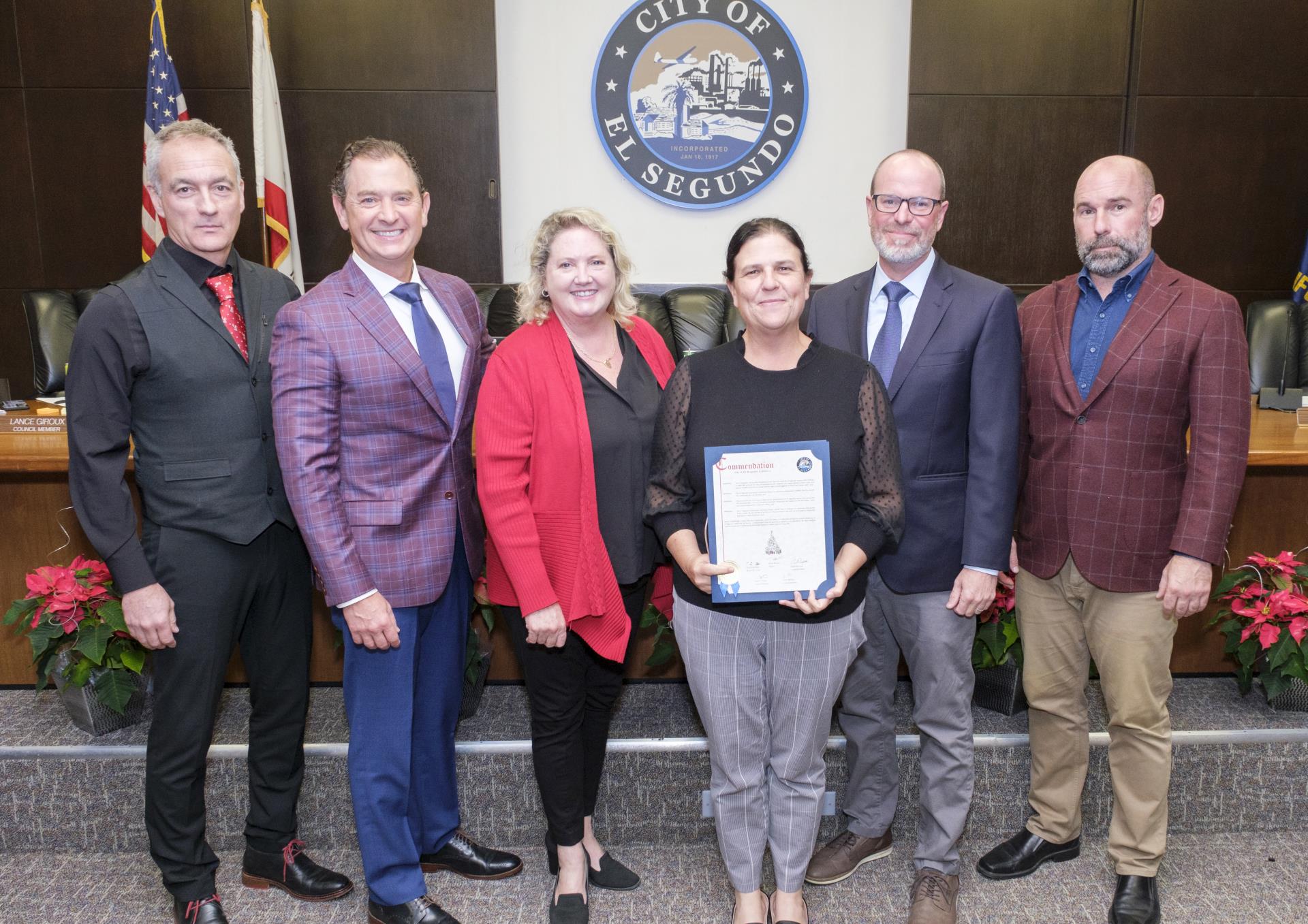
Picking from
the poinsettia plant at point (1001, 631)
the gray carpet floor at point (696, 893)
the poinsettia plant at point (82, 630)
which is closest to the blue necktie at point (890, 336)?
the poinsettia plant at point (1001, 631)

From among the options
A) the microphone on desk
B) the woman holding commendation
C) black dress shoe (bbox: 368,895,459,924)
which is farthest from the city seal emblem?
black dress shoe (bbox: 368,895,459,924)

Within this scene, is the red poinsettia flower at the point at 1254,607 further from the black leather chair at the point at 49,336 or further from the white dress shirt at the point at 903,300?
the black leather chair at the point at 49,336

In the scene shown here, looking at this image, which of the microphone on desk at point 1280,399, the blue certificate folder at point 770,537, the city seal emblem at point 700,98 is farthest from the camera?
the city seal emblem at point 700,98

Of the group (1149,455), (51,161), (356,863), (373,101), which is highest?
(373,101)

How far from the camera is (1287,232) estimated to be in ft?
15.3

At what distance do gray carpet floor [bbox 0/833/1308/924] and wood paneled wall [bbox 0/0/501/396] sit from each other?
3133 millimetres

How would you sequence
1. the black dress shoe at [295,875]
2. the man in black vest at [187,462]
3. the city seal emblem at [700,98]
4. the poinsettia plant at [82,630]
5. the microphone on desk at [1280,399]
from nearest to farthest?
the man in black vest at [187,462] → the black dress shoe at [295,875] → the poinsettia plant at [82,630] → the microphone on desk at [1280,399] → the city seal emblem at [700,98]

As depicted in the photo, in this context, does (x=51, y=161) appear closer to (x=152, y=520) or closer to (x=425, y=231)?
(x=425, y=231)

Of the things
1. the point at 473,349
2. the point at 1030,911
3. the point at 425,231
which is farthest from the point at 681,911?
the point at 425,231

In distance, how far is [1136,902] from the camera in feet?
6.38

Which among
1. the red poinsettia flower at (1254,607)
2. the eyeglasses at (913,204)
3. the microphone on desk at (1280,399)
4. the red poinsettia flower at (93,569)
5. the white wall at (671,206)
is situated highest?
the white wall at (671,206)

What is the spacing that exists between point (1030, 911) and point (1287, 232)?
418 centimetres

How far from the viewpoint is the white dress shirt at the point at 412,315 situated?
1.76 m

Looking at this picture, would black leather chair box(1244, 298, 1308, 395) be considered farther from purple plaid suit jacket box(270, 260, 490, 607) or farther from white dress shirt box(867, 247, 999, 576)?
purple plaid suit jacket box(270, 260, 490, 607)
